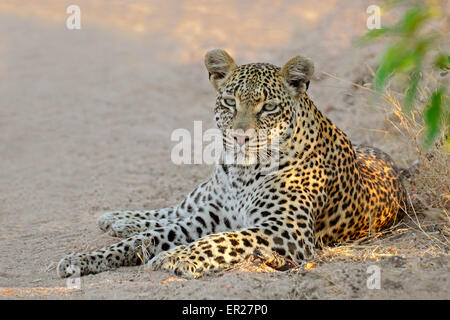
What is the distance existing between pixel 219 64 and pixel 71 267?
2.64m

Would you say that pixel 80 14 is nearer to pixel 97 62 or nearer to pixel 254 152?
pixel 97 62

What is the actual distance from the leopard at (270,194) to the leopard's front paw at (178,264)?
1 centimetres

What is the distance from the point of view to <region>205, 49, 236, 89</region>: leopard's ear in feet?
25.3

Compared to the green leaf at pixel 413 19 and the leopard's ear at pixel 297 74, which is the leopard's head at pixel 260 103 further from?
the green leaf at pixel 413 19

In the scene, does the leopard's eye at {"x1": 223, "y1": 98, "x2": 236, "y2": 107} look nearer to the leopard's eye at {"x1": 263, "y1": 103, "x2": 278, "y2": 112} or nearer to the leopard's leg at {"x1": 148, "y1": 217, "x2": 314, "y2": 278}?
the leopard's eye at {"x1": 263, "y1": 103, "x2": 278, "y2": 112}

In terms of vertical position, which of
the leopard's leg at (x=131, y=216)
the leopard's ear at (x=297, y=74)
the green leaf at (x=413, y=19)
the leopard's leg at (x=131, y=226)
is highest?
the green leaf at (x=413, y=19)

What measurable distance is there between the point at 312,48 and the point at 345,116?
3.89 meters

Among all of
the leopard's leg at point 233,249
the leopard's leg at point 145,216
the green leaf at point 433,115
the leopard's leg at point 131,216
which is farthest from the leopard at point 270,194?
the green leaf at point 433,115

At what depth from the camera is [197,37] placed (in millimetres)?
17766

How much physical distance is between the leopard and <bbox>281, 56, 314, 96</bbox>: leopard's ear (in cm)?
1

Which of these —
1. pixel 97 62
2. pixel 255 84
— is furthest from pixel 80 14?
pixel 255 84

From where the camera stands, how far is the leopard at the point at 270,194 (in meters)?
6.80

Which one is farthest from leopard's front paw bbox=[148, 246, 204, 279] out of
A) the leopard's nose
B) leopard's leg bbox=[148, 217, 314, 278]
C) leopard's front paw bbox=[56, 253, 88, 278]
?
the leopard's nose
